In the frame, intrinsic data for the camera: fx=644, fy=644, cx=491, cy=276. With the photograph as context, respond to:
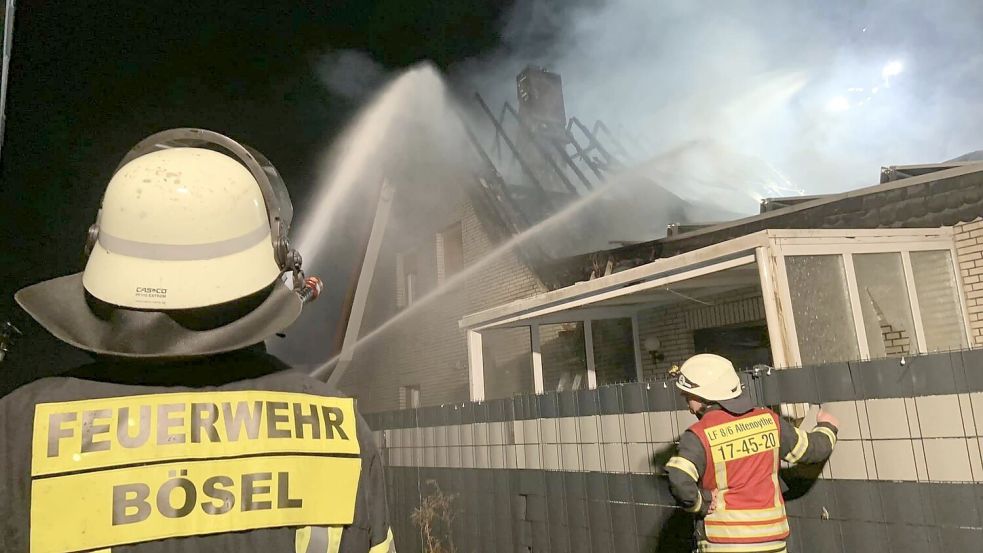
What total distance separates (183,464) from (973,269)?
21.8 ft

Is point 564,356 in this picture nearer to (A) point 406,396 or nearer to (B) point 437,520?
(B) point 437,520

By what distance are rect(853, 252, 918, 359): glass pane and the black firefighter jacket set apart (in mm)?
5020

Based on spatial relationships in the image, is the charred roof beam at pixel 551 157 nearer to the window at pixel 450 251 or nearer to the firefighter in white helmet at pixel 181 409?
the window at pixel 450 251

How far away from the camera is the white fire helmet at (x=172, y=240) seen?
1391mm

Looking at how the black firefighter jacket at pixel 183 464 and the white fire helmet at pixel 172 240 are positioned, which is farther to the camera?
the white fire helmet at pixel 172 240

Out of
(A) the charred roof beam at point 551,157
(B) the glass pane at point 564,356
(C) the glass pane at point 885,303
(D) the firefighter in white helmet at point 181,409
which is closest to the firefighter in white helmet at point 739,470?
(C) the glass pane at point 885,303

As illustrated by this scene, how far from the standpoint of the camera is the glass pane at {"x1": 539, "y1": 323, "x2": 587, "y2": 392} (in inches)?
382

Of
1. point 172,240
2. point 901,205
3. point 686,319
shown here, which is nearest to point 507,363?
point 686,319

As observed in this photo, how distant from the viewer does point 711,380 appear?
3.68m

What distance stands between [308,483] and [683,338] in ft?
25.4

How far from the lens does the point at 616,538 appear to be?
16.9 feet

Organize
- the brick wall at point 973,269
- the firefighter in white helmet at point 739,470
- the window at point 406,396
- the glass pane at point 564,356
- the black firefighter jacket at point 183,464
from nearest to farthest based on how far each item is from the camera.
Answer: the black firefighter jacket at point 183,464
the firefighter in white helmet at point 739,470
the brick wall at point 973,269
the glass pane at point 564,356
the window at point 406,396

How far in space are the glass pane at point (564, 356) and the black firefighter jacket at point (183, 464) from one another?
824cm

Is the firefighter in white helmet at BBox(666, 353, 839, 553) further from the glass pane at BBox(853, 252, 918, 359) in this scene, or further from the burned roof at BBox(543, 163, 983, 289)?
the burned roof at BBox(543, 163, 983, 289)
